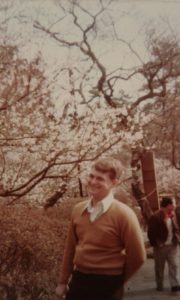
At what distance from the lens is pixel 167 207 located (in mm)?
5852

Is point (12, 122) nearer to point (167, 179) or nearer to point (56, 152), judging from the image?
point (56, 152)

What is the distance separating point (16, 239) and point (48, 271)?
63cm

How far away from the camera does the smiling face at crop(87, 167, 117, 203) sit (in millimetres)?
2307

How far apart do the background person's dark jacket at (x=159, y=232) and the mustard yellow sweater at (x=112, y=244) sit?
3664 mm

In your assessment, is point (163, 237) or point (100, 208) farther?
point (163, 237)

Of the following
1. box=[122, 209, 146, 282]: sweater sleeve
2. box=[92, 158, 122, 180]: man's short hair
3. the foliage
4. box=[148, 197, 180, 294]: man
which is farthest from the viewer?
box=[148, 197, 180, 294]: man

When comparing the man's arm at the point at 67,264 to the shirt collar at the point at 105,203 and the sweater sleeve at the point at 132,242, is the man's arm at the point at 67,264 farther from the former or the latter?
the sweater sleeve at the point at 132,242

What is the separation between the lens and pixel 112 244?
224cm

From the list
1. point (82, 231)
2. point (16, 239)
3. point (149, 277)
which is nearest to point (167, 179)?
point (149, 277)

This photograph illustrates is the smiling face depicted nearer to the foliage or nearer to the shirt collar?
the shirt collar

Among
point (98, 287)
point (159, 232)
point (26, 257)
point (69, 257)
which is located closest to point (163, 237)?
point (159, 232)

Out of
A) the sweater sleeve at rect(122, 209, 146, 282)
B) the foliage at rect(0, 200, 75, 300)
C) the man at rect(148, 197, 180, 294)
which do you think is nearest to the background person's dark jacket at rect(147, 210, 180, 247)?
the man at rect(148, 197, 180, 294)

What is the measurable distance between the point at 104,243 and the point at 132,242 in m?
0.15

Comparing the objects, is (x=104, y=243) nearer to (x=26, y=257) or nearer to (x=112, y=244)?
(x=112, y=244)
